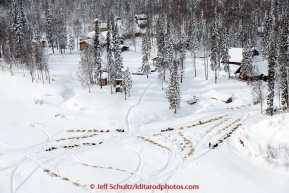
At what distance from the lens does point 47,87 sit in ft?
173

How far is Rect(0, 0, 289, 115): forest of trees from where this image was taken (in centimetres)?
5369

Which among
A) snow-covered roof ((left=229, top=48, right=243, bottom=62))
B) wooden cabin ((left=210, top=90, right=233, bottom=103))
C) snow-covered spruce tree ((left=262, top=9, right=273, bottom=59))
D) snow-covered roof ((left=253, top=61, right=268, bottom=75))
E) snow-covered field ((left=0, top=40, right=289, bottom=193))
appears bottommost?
snow-covered field ((left=0, top=40, right=289, bottom=193))

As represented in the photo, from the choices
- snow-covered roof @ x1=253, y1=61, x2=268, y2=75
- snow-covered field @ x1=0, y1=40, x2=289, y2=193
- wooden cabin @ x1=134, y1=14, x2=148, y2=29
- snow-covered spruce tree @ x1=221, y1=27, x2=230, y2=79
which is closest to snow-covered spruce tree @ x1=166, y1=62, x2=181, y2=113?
snow-covered field @ x1=0, y1=40, x2=289, y2=193

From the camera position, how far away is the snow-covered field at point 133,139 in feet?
77.7

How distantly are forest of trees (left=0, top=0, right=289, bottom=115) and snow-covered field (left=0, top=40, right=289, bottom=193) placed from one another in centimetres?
441

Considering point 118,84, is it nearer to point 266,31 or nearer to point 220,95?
point 220,95

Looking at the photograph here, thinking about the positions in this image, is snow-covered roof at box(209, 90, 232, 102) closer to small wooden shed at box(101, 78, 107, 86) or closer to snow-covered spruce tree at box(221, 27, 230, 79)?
snow-covered spruce tree at box(221, 27, 230, 79)

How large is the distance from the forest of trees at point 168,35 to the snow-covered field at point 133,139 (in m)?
4.41

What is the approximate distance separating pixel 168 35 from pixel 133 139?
38901mm

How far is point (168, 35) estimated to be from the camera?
218 ft

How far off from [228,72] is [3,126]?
159ft

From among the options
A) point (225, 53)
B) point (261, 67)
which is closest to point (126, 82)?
point (225, 53)

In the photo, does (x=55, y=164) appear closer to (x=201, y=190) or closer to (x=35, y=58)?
(x=201, y=190)

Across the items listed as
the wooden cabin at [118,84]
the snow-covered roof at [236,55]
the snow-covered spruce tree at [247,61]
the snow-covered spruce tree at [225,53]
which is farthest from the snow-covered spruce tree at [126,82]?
the snow-covered roof at [236,55]
